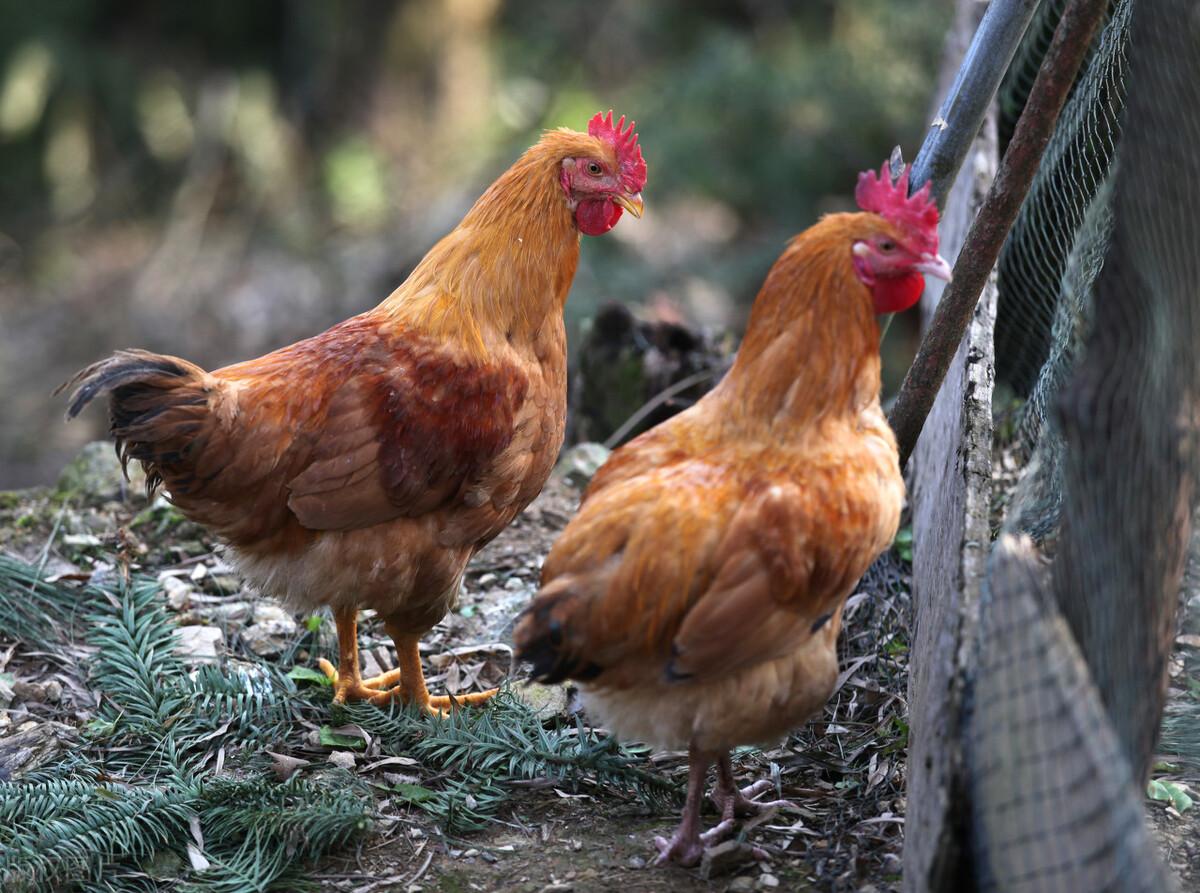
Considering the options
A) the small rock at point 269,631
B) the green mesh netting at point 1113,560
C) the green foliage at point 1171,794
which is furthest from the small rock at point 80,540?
the green foliage at point 1171,794

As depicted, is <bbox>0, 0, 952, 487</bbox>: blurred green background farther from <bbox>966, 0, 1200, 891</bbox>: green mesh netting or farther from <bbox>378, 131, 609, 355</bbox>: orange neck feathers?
<bbox>966, 0, 1200, 891</bbox>: green mesh netting

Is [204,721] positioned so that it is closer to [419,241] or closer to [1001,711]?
[1001,711]

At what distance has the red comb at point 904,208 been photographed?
10.1 ft

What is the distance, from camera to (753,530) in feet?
9.43

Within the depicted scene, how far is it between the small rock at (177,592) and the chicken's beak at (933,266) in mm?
3340

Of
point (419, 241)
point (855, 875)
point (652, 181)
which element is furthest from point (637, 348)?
point (419, 241)

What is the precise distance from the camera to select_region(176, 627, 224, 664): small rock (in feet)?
14.2

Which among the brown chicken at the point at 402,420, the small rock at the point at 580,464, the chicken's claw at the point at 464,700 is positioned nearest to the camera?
the brown chicken at the point at 402,420

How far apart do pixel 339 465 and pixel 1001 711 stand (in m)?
2.28

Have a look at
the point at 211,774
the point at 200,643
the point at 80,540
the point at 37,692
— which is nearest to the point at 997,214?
the point at 211,774

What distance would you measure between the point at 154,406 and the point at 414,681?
1390 millimetres

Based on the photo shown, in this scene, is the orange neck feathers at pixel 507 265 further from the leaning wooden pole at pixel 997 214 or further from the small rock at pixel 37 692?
the small rock at pixel 37 692

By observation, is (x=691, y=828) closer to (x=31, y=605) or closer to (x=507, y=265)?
(x=507, y=265)

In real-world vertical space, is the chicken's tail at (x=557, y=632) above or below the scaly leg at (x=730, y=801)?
above
